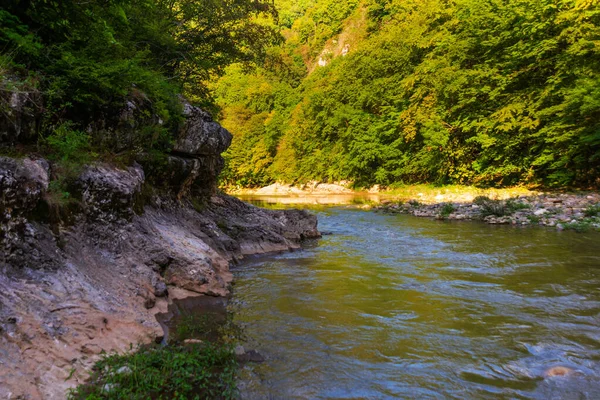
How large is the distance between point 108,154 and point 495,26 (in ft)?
94.7

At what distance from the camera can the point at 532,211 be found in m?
17.4

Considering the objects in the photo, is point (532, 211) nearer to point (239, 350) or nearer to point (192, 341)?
point (239, 350)

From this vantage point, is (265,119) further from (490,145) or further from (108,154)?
(108,154)

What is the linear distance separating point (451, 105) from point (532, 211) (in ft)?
53.2

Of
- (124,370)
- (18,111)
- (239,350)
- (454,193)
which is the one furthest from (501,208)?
(18,111)

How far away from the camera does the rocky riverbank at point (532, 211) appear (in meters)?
15.1

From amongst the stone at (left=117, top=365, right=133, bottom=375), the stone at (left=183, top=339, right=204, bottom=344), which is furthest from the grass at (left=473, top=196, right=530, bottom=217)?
the stone at (left=117, top=365, right=133, bottom=375)

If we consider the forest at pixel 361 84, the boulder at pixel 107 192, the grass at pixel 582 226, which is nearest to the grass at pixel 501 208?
the grass at pixel 582 226

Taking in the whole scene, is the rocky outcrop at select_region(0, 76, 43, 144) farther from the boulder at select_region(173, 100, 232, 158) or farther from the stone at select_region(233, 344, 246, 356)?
the boulder at select_region(173, 100, 232, 158)

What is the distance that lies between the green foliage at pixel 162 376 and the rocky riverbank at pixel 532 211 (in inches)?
576

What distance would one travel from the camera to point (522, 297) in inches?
267

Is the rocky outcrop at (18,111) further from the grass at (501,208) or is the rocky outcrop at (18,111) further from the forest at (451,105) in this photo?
the grass at (501,208)

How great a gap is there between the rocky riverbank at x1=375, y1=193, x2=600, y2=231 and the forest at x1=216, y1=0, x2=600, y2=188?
4.03 metres

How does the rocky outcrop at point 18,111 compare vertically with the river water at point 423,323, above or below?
above
